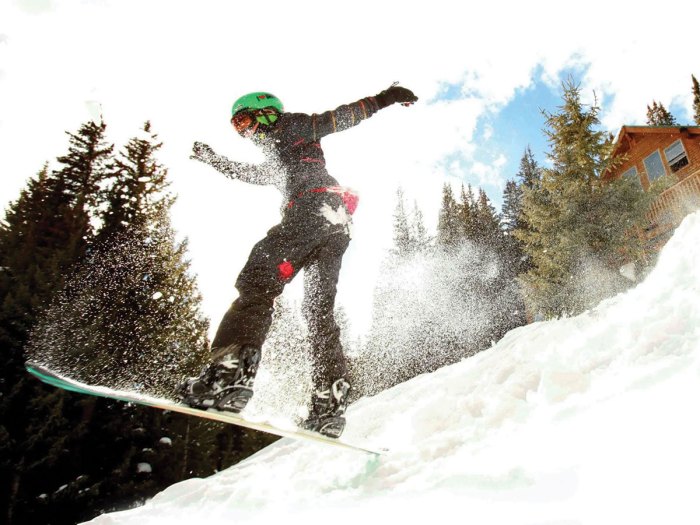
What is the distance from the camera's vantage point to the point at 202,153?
10.3ft

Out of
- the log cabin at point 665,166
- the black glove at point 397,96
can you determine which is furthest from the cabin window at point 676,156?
the black glove at point 397,96

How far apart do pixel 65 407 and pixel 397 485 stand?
7160 mm

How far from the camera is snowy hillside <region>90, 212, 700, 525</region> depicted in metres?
1.27

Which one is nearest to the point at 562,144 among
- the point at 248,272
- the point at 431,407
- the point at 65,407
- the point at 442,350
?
the point at 442,350

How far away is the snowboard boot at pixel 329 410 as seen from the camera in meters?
2.62

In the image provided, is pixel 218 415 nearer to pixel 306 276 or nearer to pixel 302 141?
pixel 306 276

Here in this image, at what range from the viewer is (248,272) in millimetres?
2500

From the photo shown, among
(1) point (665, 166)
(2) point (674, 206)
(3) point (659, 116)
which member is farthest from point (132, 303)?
(3) point (659, 116)

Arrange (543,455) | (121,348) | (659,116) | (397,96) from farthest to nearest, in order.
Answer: (659,116) < (121,348) < (397,96) < (543,455)

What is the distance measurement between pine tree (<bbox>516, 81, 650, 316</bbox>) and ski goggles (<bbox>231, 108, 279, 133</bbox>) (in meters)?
10.9

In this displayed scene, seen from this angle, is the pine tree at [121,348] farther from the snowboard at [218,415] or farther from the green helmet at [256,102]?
the green helmet at [256,102]

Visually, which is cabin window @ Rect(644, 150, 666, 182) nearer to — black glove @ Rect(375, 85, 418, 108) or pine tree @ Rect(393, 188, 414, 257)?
pine tree @ Rect(393, 188, 414, 257)

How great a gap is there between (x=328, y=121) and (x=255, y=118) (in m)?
0.53

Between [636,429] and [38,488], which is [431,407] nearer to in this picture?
[636,429]
